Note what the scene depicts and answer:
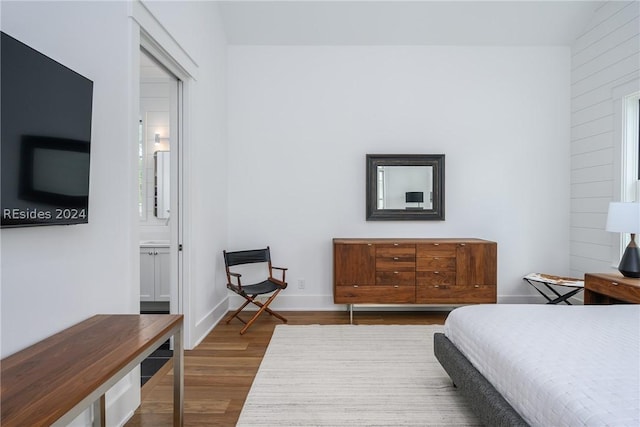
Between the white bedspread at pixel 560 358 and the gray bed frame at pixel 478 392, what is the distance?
0.03 metres

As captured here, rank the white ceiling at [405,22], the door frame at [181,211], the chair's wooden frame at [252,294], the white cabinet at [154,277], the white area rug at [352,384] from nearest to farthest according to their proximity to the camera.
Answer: the white area rug at [352,384] < the door frame at [181,211] < the chair's wooden frame at [252,294] < the white ceiling at [405,22] < the white cabinet at [154,277]

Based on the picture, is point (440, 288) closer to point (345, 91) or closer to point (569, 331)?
point (569, 331)

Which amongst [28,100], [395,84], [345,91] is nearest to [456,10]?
[395,84]

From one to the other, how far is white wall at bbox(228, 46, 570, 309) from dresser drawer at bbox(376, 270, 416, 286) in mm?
631

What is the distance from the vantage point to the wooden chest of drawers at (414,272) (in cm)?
357

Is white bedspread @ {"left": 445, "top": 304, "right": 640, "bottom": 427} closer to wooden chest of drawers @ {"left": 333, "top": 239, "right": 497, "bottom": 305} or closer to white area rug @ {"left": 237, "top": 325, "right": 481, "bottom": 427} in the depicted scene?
white area rug @ {"left": 237, "top": 325, "right": 481, "bottom": 427}

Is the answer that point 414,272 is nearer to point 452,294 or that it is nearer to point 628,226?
point 452,294

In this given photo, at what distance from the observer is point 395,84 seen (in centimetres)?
409

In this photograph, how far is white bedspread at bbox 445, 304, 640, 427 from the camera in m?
1.11

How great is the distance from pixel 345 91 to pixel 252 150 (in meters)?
1.35

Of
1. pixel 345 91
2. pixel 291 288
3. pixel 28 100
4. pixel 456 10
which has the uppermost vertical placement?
pixel 456 10

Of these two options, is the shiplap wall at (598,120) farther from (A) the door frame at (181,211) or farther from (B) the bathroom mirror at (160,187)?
(B) the bathroom mirror at (160,187)

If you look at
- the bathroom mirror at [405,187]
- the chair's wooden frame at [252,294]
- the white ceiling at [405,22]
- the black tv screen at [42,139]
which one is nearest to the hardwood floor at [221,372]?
the chair's wooden frame at [252,294]

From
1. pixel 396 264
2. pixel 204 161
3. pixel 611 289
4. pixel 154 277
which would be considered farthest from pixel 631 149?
pixel 154 277
